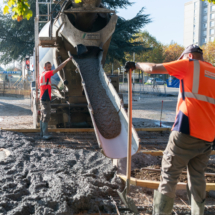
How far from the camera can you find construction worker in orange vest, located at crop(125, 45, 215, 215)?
10.5 ft

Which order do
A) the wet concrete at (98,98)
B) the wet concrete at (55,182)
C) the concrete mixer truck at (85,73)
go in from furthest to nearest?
the concrete mixer truck at (85,73)
the wet concrete at (98,98)
the wet concrete at (55,182)

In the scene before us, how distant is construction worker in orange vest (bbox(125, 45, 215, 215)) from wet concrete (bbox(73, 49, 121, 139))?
2.69 metres

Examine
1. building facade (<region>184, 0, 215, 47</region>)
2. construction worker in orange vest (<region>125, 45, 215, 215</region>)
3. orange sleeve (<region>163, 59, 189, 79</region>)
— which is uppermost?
building facade (<region>184, 0, 215, 47</region>)

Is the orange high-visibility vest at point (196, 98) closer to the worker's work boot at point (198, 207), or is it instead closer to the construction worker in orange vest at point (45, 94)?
the worker's work boot at point (198, 207)

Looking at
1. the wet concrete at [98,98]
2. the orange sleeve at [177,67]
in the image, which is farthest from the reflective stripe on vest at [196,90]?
the wet concrete at [98,98]

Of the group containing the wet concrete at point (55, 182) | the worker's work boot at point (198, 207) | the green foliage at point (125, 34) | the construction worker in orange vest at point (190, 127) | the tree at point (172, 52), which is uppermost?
the tree at point (172, 52)

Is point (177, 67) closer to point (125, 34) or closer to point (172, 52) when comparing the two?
point (125, 34)

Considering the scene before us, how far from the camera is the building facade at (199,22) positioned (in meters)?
83.8

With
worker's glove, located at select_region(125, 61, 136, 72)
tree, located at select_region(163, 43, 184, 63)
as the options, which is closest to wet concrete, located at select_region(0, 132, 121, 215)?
worker's glove, located at select_region(125, 61, 136, 72)

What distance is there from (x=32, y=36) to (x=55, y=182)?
19.9 m

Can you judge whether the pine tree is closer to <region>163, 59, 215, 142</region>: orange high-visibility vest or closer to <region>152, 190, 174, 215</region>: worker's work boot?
<region>163, 59, 215, 142</region>: orange high-visibility vest

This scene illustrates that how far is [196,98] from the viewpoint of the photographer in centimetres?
323

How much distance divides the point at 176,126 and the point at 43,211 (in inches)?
73.1

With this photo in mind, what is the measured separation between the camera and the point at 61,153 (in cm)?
600
